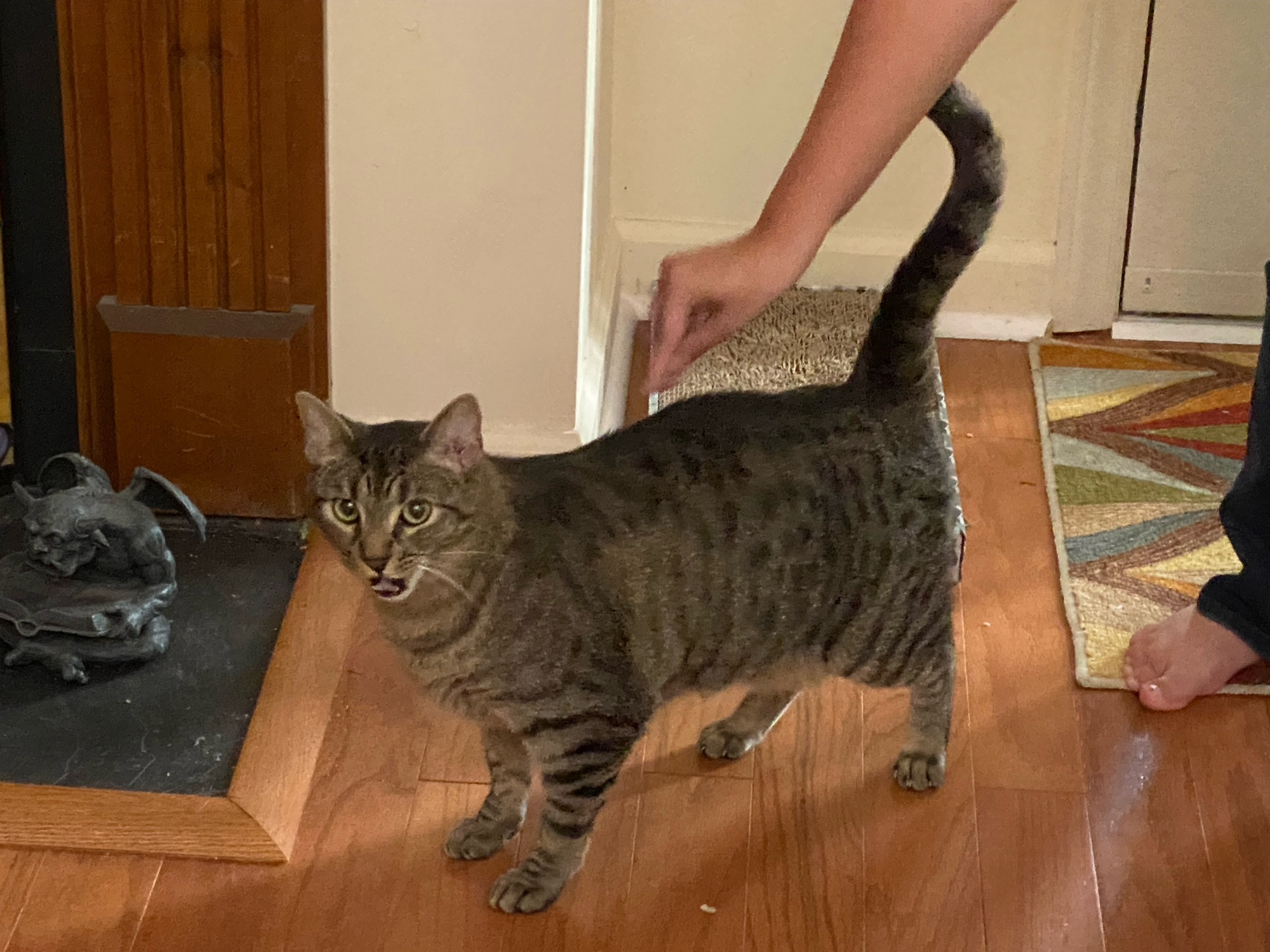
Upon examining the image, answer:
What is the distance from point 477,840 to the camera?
4.99ft

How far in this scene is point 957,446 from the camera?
223 cm

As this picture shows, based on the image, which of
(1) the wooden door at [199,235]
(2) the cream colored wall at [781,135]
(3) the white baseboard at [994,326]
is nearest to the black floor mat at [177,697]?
(1) the wooden door at [199,235]

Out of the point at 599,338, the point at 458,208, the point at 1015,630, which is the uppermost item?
the point at 458,208

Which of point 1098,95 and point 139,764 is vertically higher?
point 1098,95

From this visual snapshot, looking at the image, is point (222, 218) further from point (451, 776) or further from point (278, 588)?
point (451, 776)

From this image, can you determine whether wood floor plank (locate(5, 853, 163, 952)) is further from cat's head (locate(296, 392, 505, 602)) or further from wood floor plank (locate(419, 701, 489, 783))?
cat's head (locate(296, 392, 505, 602))

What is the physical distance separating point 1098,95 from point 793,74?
19.2 inches

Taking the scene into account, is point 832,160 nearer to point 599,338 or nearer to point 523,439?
point 523,439

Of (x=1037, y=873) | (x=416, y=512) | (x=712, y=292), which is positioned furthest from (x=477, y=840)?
(x=712, y=292)

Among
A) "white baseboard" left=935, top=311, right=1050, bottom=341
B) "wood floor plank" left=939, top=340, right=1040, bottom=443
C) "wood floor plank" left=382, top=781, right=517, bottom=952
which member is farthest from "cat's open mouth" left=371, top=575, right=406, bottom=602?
"white baseboard" left=935, top=311, right=1050, bottom=341

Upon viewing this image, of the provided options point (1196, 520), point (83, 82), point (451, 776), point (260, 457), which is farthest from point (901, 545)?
point (83, 82)

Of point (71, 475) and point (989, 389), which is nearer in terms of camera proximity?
point (71, 475)

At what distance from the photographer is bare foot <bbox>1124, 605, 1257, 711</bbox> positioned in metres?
1.72

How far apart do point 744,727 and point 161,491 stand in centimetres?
83
